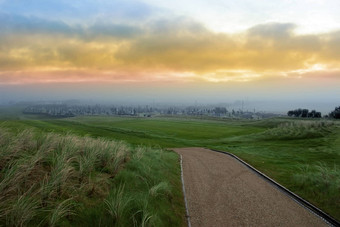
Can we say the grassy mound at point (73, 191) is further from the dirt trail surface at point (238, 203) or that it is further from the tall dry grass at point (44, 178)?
the dirt trail surface at point (238, 203)

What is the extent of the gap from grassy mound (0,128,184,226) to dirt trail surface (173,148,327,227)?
939 mm

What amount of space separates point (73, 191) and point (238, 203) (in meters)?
6.25

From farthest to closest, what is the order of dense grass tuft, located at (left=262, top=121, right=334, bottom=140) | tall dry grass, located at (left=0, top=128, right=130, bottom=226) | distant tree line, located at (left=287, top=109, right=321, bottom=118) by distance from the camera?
distant tree line, located at (left=287, top=109, right=321, bottom=118) → dense grass tuft, located at (left=262, top=121, right=334, bottom=140) → tall dry grass, located at (left=0, top=128, right=130, bottom=226)

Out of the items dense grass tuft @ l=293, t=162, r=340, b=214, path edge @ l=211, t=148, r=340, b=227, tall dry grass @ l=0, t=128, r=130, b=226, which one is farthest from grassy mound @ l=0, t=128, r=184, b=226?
dense grass tuft @ l=293, t=162, r=340, b=214

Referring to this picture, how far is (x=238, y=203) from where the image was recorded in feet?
29.0

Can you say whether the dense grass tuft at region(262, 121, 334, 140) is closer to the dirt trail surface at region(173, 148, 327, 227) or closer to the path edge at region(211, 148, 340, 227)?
the dirt trail surface at region(173, 148, 327, 227)

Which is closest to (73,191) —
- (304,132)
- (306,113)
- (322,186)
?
(322,186)

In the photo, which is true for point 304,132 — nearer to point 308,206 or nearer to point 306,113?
point 308,206

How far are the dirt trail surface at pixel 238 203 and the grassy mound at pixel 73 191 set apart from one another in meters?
0.94

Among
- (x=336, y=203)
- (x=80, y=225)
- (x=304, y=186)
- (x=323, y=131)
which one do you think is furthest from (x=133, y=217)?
(x=323, y=131)

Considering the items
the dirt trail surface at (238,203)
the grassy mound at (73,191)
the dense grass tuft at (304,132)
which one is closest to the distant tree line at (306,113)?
the dense grass tuft at (304,132)

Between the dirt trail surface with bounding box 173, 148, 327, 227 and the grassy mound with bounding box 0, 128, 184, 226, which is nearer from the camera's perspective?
the grassy mound with bounding box 0, 128, 184, 226

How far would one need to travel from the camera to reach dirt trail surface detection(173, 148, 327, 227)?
7488mm

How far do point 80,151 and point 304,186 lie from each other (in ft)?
34.9
